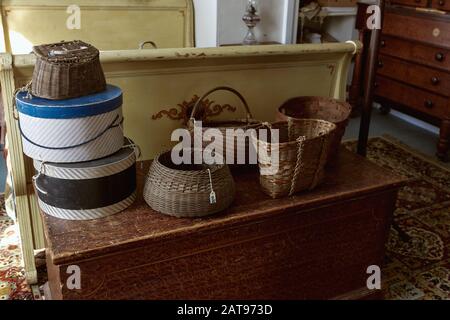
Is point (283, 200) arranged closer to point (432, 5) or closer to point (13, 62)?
point (13, 62)

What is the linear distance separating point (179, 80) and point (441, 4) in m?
2.33

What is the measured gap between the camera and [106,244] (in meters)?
1.29

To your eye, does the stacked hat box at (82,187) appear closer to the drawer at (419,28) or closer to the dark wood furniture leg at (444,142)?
the dark wood furniture leg at (444,142)

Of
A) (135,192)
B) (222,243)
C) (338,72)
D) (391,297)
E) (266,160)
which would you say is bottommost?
(391,297)

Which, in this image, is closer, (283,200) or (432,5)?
(283,200)

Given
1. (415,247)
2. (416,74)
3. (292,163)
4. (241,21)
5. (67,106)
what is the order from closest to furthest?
(67,106), (292,163), (415,247), (241,21), (416,74)

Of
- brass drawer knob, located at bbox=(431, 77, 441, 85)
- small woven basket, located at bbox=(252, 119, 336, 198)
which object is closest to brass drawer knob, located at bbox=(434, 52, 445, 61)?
brass drawer knob, located at bbox=(431, 77, 441, 85)

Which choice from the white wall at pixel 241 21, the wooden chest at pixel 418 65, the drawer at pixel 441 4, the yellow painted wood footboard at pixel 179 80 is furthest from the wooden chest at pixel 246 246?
the drawer at pixel 441 4

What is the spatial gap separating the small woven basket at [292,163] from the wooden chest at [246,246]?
4 cm

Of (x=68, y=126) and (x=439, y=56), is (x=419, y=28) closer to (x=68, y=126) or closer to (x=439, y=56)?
(x=439, y=56)

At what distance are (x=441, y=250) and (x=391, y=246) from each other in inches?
9.3

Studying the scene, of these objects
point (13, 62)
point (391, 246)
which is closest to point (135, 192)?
point (13, 62)

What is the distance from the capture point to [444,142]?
10.6ft

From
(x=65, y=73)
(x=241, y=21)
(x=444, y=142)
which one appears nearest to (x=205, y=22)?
(x=241, y=21)
